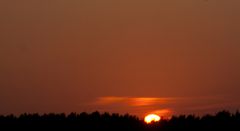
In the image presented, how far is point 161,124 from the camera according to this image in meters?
32.1

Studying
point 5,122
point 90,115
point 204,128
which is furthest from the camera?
point 5,122

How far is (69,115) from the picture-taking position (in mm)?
35812

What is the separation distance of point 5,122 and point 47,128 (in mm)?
3340

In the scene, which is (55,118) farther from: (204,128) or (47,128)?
(204,128)

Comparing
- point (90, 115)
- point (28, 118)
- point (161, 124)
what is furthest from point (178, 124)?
point (28, 118)

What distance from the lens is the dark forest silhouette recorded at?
30172 mm

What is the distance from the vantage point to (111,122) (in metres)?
34.1

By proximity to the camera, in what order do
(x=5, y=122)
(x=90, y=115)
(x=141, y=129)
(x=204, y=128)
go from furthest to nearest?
(x=5, y=122) → (x=90, y=115) → (x=141, y=129) → (x=204, y=128)

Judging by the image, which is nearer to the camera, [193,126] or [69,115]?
[193,126]

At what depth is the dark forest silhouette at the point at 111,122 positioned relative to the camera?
1188 inches

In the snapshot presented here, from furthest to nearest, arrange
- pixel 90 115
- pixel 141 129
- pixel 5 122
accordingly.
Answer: pixel 5 122 → pixel 90 115 → pixel 141 129

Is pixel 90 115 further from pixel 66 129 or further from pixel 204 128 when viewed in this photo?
pixel 204 128

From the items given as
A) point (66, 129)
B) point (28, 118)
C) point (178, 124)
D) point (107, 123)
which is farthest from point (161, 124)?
point (28, 118)

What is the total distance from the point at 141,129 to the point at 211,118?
3661 millimetres
